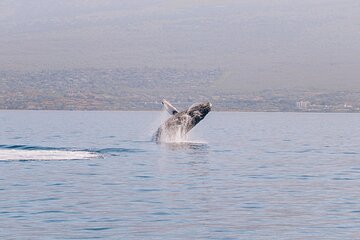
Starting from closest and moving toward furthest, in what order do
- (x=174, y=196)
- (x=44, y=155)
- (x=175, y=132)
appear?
(x=174, y=196)
(x=44, y=155)
(x=175, y=132)

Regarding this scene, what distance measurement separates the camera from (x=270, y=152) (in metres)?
66.2

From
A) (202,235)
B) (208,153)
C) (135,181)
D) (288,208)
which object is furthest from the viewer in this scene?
(208,153)

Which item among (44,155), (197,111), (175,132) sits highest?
(197,111)

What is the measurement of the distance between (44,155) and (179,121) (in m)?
15.3

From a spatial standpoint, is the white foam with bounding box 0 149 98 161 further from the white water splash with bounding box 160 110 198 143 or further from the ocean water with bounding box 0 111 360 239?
the white water splash with bounding box 160 110 198 143

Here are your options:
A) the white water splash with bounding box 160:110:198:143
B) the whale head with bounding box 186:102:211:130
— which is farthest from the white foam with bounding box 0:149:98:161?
the white water splash with bounding box 160:110:198:143

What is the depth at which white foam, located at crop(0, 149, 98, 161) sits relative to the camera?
174 feet

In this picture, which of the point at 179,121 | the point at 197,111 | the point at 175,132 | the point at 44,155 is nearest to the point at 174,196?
the point at 44,155

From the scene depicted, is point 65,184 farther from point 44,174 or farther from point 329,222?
point 329,222

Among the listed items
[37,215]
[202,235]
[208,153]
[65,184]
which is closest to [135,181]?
[65,184]

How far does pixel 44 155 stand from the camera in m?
55.0

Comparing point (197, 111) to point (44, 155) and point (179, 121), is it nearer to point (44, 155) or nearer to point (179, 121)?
point (179, 121)

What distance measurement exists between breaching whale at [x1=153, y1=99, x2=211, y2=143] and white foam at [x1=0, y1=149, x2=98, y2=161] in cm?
1076

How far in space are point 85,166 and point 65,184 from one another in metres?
9.32
